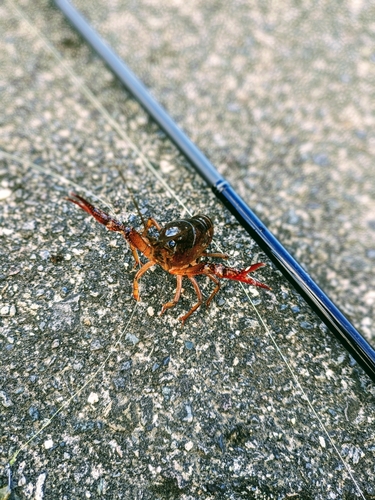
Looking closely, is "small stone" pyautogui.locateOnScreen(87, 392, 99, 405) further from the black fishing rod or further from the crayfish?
the black fishing rod

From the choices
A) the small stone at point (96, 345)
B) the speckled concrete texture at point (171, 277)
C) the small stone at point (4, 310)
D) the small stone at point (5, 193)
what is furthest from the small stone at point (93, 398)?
the small stone at point (5, 193)

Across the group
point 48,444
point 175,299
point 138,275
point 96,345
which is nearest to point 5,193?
point 138,275

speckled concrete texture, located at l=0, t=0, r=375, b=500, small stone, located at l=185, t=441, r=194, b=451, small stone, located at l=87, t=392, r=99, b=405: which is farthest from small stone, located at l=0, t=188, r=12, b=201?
small stone, located at l=185, t=441, r=194, b=451

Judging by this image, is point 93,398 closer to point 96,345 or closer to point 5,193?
point 96,345

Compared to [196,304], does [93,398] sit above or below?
below

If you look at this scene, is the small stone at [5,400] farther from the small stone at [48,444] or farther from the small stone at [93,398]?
the small stone at [93,398]

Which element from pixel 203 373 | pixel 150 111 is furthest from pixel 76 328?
pixel 150 111
